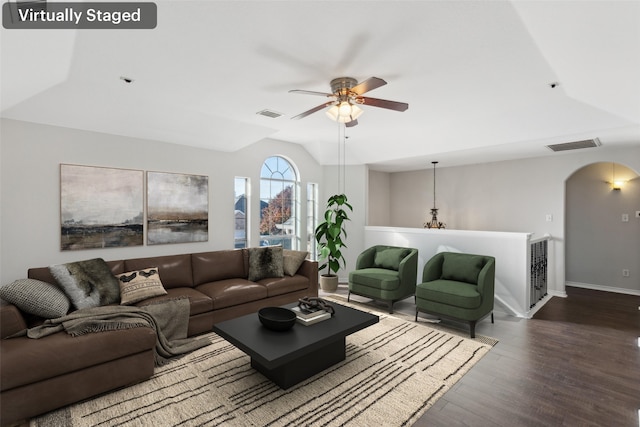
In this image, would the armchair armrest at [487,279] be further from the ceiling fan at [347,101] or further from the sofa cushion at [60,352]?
the sofa cushion at [60,352]

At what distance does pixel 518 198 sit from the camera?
556cm

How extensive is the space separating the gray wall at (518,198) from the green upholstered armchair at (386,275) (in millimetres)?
2174

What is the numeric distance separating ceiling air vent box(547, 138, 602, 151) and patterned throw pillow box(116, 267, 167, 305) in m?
5.58

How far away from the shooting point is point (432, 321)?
3.98 meters

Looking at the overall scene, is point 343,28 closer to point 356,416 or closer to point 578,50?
point 578,50

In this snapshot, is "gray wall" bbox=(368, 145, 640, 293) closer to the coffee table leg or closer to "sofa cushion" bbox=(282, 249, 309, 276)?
"sofa cushion" bbox=(282, 249, 309, 276)

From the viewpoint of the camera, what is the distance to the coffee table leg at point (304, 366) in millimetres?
2484

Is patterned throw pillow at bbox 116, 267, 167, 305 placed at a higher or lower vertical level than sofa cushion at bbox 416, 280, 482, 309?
higher

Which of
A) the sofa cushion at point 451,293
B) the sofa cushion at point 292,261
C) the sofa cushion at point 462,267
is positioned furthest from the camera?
the sofa cushion at point 292,261

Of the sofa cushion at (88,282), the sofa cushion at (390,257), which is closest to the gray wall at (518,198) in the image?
the sofa cushion at (390,257)

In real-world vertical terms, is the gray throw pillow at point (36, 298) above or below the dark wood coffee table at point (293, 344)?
above

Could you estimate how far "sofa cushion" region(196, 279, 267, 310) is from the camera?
12.0 feet

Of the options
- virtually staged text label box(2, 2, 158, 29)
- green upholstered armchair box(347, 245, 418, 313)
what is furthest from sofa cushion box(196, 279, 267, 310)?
virtually staged text label box(2, 2, 158, 29)

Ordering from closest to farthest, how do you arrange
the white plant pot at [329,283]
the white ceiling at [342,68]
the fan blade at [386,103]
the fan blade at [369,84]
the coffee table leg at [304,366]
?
1. the white ceiling at [342,68]
2. the fan blade at [369,84]
3. the coffee table leg at [304,366]
4. the fan blade at [386,103]
5. the white plant pot at [329,283]
